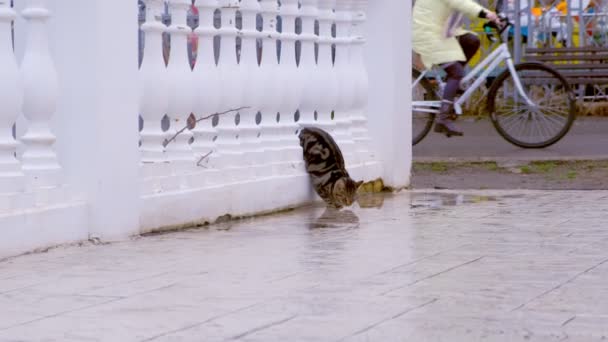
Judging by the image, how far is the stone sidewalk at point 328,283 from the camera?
4598 mm

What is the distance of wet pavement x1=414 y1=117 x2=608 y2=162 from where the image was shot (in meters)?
13.2

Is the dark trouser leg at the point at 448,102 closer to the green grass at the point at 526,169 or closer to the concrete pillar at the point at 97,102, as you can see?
the green grass at the point at 526,169

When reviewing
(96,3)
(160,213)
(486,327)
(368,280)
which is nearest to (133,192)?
(160,213)

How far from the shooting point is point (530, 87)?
1502 cm

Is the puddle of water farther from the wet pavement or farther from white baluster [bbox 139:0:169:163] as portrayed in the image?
the wet pavement

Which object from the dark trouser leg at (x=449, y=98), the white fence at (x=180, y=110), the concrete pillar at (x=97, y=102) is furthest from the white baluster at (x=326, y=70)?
the dark trouser leg at (x=449, y=98)

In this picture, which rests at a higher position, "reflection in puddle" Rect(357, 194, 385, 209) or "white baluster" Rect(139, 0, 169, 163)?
"white baluster" Rect(139, 0, 169, 163)

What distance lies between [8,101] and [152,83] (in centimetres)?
119

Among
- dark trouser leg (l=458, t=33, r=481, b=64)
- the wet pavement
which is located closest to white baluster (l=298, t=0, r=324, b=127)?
the wet pavement

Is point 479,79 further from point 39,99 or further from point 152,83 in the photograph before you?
point 39,99

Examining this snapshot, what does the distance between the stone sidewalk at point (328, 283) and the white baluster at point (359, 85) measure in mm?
1701

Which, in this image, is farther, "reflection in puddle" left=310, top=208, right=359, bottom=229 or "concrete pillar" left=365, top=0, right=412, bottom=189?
"concrete pillar" left=365, top=0, right=412, bottom=189

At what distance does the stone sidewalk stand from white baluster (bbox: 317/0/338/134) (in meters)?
1.28

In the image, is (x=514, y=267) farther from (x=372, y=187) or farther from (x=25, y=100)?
(x=372, y=187)
